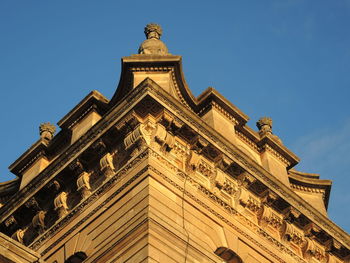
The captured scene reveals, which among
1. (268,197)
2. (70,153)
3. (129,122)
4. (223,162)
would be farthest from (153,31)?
(268,197)

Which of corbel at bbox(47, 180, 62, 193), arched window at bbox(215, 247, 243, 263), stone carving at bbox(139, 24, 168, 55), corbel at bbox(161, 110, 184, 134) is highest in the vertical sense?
stone carving at bbox(139, 24, 168, 55)

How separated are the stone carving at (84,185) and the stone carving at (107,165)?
0.72 metres

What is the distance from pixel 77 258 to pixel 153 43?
8.79m

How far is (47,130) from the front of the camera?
112 feet

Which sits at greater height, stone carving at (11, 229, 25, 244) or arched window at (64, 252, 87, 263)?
stone carving at (11, 229, 25, 244)

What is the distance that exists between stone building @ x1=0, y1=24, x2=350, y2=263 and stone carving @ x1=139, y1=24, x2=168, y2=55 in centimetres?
6

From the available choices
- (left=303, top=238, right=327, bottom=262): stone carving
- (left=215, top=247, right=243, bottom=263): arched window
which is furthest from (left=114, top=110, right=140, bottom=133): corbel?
(left=303, top=238, right=327, bottom=262): stone carving

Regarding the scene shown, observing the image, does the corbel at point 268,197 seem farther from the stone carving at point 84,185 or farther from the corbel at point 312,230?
the stone carving at point 84,185

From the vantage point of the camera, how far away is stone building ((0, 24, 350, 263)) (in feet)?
84.4

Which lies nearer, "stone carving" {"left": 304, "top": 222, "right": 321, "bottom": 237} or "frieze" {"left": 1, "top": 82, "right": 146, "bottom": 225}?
"frieze" {"left": 1, "top": 82, "right": 146, "bottom": 225}

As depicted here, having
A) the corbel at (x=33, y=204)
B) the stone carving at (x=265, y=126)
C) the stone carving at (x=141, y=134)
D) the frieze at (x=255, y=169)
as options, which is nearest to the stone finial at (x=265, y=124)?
the stone carving at (x=265, y=126)

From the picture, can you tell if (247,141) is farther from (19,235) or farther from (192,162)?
(19,235)

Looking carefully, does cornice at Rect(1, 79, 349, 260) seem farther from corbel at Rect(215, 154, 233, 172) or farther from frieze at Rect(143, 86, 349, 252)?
corbel at Rect(215, 154, 233, 172)

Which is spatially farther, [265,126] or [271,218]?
[265,126]
